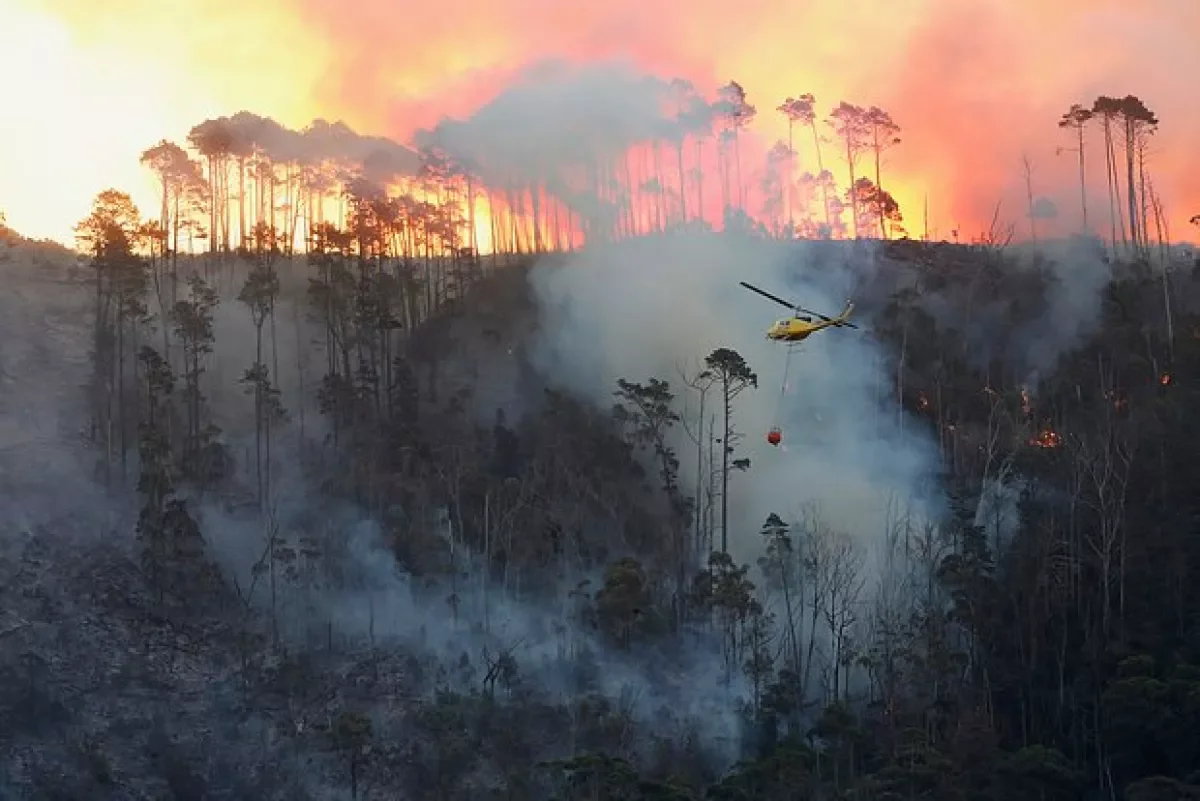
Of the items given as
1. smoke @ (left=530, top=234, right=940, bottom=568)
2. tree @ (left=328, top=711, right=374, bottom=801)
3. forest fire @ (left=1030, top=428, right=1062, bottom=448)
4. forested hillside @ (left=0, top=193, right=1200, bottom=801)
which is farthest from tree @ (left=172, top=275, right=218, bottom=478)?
forest fire @ (left=1030, top=428, right=1062, bottom=448)

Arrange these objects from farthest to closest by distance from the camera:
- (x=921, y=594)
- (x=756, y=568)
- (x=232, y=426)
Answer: (x=232, y=426), (x=756, y=568), (x=921, y=594)

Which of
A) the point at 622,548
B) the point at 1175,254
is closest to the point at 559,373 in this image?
the point at 622,548

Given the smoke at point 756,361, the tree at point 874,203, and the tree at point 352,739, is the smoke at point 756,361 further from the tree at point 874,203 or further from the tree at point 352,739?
the tree at point 352,739

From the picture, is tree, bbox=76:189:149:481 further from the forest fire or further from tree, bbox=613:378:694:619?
the forest fire

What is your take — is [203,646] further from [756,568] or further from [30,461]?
[756,568]

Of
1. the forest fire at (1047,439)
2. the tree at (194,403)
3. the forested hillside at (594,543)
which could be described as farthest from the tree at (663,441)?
the tree at (194,403)

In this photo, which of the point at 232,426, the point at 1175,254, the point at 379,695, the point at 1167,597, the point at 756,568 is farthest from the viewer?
the point at 1175,254
